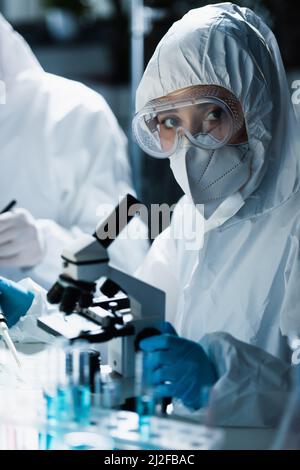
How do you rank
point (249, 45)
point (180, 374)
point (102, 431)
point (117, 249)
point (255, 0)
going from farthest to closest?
1. point (255, 0)
2. point (117, 249)
3. point (249, 45)
4. point (180, 374)
5. point (102, 431)

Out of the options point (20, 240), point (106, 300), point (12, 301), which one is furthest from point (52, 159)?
point (106, 300)

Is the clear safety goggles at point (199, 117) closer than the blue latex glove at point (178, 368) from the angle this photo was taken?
No

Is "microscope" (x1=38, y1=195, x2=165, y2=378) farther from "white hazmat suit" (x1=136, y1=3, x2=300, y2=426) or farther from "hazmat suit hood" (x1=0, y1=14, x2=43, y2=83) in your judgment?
"hazmat suit hood" (x1=0, y1=14, x2=43, y2=83)

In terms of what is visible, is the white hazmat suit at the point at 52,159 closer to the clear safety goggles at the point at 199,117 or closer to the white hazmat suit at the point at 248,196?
the white hazmat suit at the point at 248,196

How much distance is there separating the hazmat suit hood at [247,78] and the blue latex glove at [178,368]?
42cm

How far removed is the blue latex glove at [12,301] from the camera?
1726 millimetres

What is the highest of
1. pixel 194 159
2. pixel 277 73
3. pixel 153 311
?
pixel 277 73

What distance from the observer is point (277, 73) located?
5.43 ft

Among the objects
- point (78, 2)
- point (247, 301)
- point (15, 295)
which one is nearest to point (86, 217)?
point (15, 295)

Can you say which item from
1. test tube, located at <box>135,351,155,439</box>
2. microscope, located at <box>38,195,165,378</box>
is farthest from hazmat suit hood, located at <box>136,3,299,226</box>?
test tube, located at <box>135,351,155,439</box>

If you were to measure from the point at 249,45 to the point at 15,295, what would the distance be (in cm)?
80

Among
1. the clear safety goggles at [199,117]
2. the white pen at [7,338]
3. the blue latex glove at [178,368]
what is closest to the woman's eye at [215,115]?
the clear safety goggles at [199,117]

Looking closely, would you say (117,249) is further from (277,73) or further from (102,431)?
(102,431)

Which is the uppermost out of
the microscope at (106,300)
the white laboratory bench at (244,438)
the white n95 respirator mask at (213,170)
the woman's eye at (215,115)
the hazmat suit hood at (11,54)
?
the hazmat suit hood at (11,54)
